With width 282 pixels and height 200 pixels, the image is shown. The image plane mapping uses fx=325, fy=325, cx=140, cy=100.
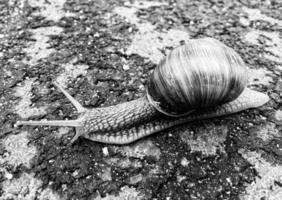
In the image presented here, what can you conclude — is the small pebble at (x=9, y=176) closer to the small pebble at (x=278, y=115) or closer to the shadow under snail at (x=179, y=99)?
the shadow under snail at (x=179, y=99)

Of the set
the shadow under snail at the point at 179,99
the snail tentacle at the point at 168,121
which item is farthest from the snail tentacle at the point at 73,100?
the snail tentacle at the point at 168,121

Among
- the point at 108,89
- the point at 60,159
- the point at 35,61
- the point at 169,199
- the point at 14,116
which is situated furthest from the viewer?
the point at 35,61

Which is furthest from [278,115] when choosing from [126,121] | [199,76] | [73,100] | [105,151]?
[73,100]

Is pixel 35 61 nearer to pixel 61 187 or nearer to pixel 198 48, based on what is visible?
pixel 61 187

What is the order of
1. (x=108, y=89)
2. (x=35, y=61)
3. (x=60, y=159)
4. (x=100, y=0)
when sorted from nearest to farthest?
(x=60, y=159), (x=108, y=89), (x=35, y=61), (x=100, y=0)

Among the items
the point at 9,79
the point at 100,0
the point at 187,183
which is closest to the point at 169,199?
the point at 187,183

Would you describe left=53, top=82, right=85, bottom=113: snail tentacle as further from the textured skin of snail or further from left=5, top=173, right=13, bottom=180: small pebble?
left=5, top=173, right=13, bottom=180: small pebble

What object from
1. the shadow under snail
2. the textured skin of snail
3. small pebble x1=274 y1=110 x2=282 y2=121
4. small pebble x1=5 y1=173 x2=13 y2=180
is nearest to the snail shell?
the shadow under snail

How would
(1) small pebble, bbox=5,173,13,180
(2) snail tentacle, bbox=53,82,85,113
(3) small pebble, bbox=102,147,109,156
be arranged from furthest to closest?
(2) snail tentacle, bbox=53,82,85,113 < (3) small pebble, bbox=102,147,109,156 < (1) small pebble, bbox=5,173,13,180
